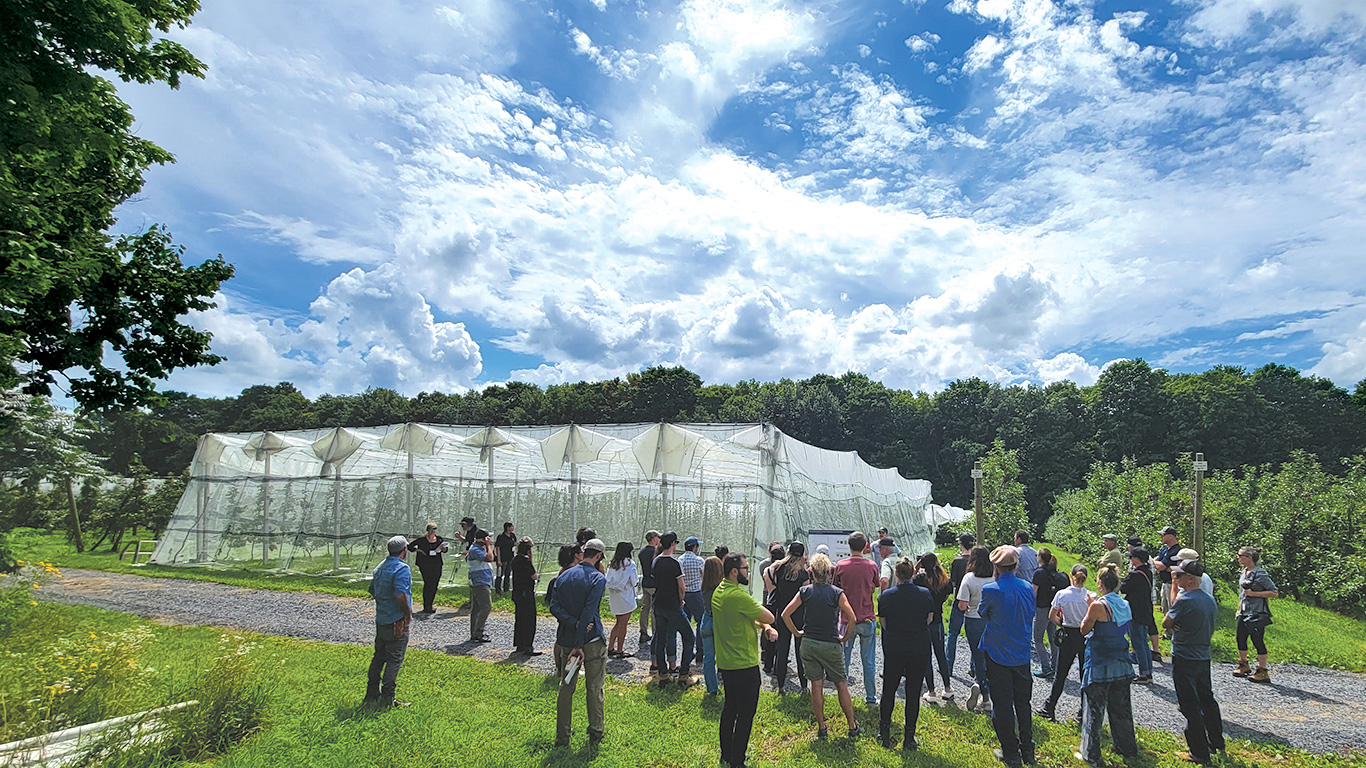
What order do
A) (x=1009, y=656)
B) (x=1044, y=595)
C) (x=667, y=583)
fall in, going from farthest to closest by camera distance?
(x=1044, y=595) < (x=667, y=583) < (x=1009, y=656)

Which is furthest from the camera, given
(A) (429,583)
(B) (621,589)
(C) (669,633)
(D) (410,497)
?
(D) (410,497)

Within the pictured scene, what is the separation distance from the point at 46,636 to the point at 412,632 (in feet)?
16.4

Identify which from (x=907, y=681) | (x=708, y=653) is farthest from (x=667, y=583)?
(x=907, y=681)

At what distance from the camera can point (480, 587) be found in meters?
11.1

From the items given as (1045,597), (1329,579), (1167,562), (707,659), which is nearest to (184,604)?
(707,659)

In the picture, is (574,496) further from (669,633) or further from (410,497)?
(669,633)

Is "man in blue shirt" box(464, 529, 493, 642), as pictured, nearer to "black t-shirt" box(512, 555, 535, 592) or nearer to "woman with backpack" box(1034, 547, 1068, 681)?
"black t-shirt" box(512, 555, 535, 592)

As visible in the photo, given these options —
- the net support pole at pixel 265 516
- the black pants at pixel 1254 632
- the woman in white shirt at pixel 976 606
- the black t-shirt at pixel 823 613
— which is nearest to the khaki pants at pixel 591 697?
the black t-shirt at pixel 823 613

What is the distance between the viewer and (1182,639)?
6.17 metres

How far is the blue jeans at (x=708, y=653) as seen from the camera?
7914 millimetres

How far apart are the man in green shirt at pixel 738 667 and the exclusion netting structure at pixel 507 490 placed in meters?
8.32

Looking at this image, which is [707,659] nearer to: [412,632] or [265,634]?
[412,632]

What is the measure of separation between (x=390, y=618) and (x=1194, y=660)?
26.4 ft

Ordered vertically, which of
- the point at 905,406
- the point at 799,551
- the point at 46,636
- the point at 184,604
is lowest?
the point at 184,604
